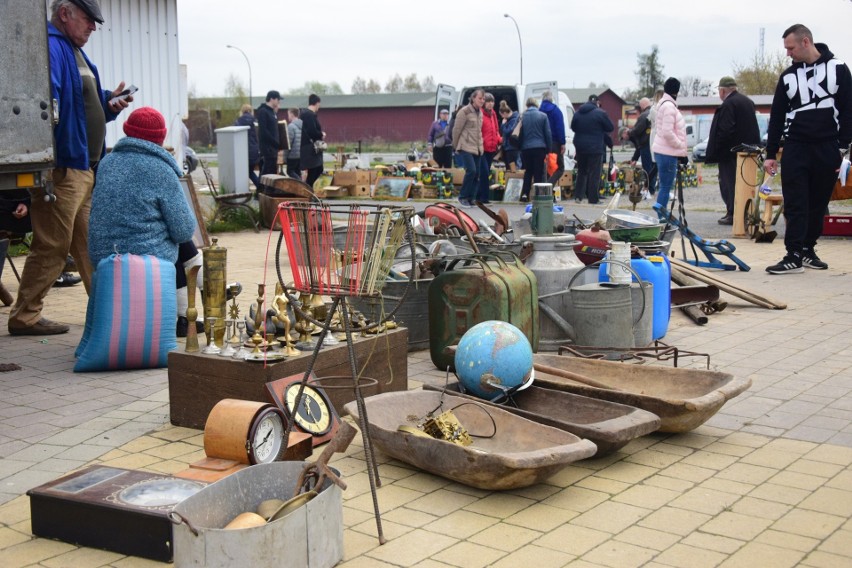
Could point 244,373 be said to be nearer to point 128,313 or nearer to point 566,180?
point 128,313

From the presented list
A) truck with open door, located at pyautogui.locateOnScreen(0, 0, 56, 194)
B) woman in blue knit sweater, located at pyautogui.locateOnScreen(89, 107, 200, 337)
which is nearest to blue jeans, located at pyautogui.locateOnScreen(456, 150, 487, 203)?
woman in blue knit sweater, located at pyautogui.locateOnScreen(89, 107, 200, 337)

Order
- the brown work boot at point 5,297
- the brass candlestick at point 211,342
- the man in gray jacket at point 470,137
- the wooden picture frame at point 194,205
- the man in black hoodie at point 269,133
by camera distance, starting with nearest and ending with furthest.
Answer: the brass candlestick at point 211,342, the brown work boot at point 5,297, the wooden picture frame at point 194,205, the man in black hoodie at point 269,133, the man in gray jacket at point 470,137

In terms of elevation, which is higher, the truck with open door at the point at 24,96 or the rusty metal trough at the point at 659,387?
the truck with open door at the point at 24,96

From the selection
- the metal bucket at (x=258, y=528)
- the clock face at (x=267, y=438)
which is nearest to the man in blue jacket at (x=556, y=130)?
the clock face at (x=267, y=438)

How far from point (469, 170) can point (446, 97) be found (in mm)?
8037

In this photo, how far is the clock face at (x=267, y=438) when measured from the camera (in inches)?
169


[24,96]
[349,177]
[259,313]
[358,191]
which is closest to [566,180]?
[358,191]

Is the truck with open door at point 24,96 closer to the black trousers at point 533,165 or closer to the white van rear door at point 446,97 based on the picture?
the black trousers at point 533,165

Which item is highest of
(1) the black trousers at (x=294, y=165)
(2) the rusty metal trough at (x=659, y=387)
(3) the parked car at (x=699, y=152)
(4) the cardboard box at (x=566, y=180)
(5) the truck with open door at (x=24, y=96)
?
(5) the truck with open door at (x=24, y=96)

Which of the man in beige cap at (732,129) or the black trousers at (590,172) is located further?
the black trousers at (590,172)

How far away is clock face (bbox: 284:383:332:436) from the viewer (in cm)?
478

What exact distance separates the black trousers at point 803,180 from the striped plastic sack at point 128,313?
6.66 meters

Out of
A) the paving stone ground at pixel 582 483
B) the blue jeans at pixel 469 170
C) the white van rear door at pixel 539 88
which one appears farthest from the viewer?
the white van rear door at pixel 539 88

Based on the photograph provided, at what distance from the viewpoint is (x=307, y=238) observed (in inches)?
154
